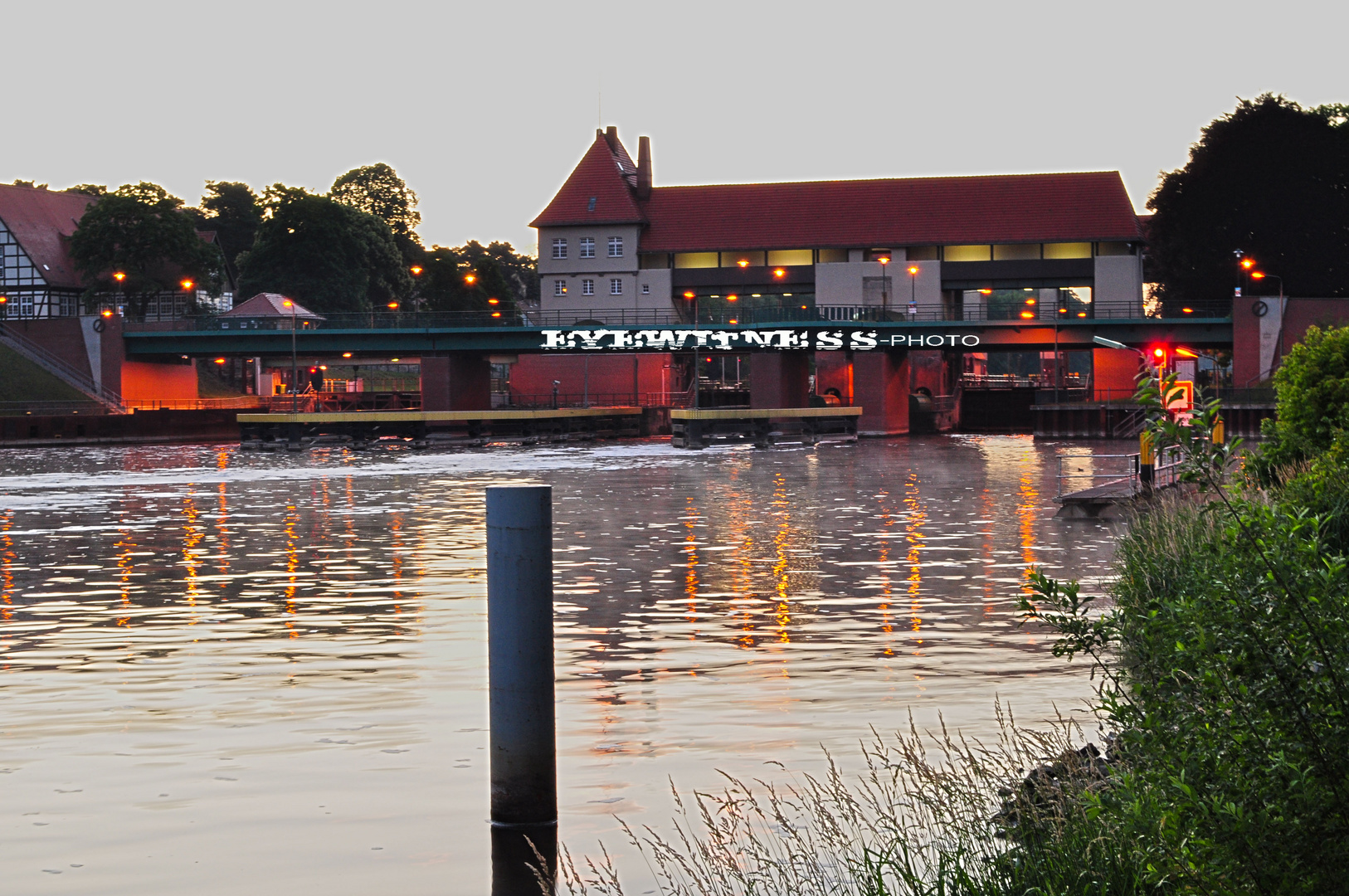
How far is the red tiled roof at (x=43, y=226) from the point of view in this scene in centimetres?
11550

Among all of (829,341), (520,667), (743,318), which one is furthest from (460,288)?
(520,667)

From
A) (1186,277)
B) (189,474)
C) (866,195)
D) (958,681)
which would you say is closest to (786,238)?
(866,195)

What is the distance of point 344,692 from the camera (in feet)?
43.0

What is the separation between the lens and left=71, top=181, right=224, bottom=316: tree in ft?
375

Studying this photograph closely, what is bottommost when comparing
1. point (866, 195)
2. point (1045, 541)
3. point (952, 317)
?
point (1045, 541)

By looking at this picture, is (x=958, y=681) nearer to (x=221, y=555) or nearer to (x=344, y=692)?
(x=344, y=692)

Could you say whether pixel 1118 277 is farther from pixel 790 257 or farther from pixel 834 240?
pixel 790 257

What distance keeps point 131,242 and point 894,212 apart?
56429mm

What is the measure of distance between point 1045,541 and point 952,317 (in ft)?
267

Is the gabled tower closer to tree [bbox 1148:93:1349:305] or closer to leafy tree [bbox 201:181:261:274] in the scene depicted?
tree [bbox 1148:93:1349:305]

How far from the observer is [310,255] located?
13375cm

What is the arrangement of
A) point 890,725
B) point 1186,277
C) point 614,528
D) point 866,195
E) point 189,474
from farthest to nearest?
point 866,195
point 1186,277
point 189,474
point 614,528
point 890,725

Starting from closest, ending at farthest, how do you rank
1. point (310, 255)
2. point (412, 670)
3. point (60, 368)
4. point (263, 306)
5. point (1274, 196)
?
point (412, 670), point (1274, 196), point (60, 368), point (263, 306), point (310, 255)

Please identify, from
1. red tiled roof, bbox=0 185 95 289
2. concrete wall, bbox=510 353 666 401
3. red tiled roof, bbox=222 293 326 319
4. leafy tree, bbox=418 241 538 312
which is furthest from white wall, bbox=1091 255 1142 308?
red tiled roof, bbox=0 185 95 289
